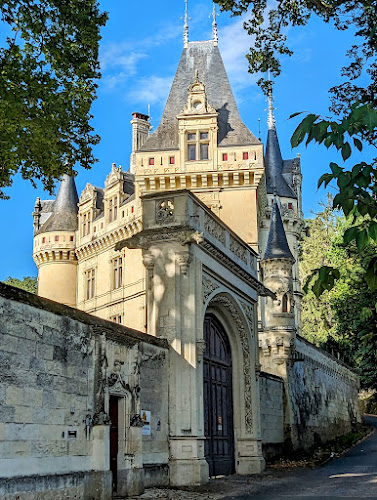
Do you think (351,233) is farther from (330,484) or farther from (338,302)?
(338,302)

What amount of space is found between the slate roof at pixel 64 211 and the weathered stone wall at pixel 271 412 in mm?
21272

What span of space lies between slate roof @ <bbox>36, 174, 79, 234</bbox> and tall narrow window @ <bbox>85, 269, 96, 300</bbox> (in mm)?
3538

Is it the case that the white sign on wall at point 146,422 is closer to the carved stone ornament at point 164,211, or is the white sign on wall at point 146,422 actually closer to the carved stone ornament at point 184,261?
the carved stone ornament at point 184,261

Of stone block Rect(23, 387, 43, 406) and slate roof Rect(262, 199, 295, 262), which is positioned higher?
slate roof Rect(262, 199, 295, 262)

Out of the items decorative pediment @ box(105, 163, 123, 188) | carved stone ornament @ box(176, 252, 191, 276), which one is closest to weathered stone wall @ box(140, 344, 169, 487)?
carved stone ornament @ box(176, 252, 191, 276)

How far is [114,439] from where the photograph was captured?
1045cm

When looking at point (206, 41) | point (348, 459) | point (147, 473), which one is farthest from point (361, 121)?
point (206, 41)

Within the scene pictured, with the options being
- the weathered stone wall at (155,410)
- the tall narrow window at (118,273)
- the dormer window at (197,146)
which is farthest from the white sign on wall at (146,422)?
the tall narrow window at (118,273)

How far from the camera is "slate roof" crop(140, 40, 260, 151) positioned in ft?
104

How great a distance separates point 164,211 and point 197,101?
1998 cm

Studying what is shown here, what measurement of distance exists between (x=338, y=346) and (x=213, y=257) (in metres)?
28.7

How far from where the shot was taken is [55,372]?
8773 mm

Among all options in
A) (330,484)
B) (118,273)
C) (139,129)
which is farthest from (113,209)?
(330,484)

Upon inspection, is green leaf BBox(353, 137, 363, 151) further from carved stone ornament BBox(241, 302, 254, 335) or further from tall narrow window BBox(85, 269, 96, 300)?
tall narrow window BBox(85, 269, 96, 300)
